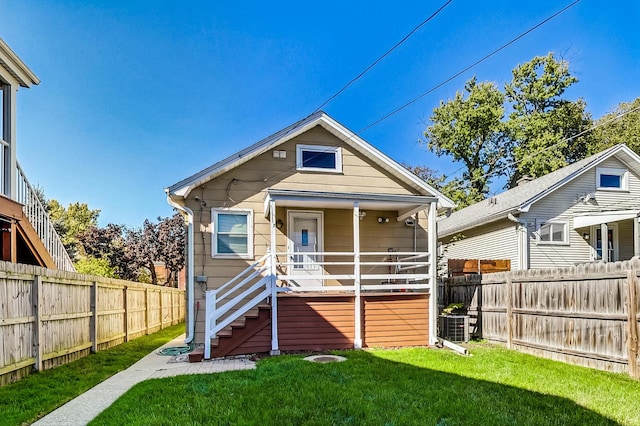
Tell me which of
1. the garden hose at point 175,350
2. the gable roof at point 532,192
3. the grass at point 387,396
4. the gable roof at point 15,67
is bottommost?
the garden hose at point 175,350

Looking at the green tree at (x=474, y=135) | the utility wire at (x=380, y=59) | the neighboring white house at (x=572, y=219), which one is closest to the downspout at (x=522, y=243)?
the neighboring white house at (x=572, y=219)

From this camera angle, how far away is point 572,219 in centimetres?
1544

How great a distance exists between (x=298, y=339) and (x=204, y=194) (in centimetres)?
407

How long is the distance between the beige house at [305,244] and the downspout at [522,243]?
5.76m

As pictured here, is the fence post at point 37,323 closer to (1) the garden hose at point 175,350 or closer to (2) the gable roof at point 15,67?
(1) the garden hose at point 175,350

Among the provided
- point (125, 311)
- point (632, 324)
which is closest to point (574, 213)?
point (632, 324)

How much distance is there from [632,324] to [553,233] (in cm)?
1050

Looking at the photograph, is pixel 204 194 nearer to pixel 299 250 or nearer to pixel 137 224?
pixel 299 250

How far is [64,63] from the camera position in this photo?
13.5 meters

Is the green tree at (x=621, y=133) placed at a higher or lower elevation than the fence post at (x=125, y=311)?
higher

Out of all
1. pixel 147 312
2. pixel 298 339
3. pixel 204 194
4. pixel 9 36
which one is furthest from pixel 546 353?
pixel 9 36

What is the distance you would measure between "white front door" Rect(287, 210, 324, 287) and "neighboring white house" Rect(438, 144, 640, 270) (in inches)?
330

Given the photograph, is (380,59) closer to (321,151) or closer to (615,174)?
(321,151)

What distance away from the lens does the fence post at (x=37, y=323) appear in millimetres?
6219
